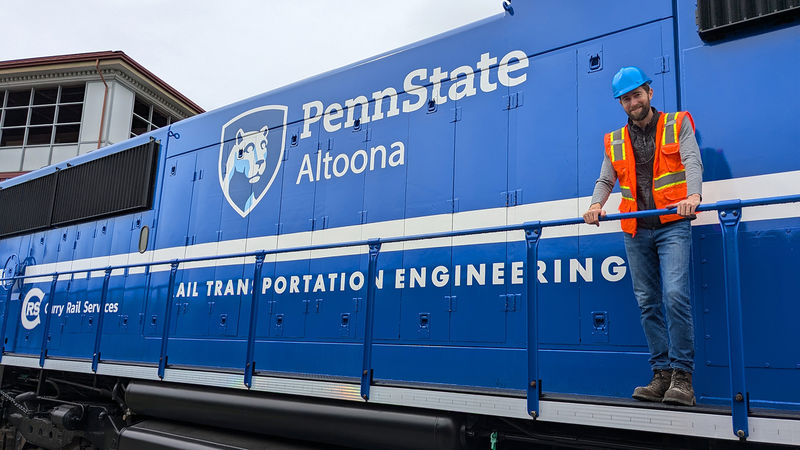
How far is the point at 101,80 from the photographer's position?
15.7 m

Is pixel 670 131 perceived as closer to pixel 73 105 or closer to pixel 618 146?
pixel 618 146

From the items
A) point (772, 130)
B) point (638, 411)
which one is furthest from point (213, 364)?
point (772, 130)

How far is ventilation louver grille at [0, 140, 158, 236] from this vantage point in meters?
6.58

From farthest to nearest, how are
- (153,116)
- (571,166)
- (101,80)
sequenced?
1. (153,116)
2. (101,80)
3. (571,166)

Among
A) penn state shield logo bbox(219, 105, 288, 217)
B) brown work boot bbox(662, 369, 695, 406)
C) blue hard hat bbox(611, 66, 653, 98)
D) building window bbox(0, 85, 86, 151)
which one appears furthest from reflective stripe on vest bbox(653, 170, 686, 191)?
building window bbox(0, 85, 86, 151)

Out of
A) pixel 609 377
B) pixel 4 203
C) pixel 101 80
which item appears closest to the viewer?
pixel 609 377

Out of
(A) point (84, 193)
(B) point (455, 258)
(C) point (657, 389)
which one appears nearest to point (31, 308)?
(A) point (84, 193)

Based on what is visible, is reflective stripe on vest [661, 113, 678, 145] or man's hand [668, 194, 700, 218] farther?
reflective stripe on vest [661, 113, 678, 145]

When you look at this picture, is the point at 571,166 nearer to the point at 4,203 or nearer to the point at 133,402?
the point at 133,402

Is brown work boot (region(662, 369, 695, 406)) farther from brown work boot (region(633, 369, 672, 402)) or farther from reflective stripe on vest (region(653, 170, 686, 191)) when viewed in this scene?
reflective stripe on vest (region(653, 170, 686, 191))

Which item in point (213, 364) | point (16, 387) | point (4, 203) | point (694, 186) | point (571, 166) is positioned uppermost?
point (4, 203)

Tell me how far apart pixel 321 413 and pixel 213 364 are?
1788 millimetres

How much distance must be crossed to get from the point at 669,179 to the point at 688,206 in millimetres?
297

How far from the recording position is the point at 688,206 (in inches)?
96.3
